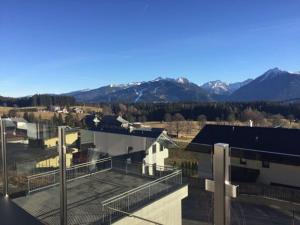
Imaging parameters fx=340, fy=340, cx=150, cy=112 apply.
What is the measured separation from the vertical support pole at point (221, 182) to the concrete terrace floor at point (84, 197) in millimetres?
3060

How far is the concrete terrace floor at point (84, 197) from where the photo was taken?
4.54 m

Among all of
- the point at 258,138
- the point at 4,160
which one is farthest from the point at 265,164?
the point at 4,160

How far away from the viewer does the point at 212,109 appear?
57125 millimetres

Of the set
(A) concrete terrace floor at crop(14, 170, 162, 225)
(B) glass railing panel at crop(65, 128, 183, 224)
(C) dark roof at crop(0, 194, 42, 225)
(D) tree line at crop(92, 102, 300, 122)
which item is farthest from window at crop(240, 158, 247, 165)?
(D) tree line at crop(92, 102, 300, 122)

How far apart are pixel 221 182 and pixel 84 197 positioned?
14.4 ft

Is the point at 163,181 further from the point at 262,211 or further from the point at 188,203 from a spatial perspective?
the point at 262,211

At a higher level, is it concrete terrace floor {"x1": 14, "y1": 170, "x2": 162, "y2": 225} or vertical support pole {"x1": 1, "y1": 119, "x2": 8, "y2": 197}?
vertical support pole {"x1": 1, "y1": 119, "x2": 8, "y2": 197}

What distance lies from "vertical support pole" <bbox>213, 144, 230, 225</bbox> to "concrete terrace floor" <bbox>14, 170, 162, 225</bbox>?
3060 millimetres

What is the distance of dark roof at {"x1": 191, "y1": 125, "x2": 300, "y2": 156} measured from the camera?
54.2ft

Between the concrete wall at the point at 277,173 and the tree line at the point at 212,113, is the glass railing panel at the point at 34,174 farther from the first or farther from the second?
the tree line at the point at 212,113

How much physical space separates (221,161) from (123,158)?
5.56 meters

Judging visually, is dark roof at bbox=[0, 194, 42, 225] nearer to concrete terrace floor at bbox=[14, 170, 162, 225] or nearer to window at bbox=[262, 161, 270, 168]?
concrete terrace floor at bbox=[14, 170, 162, 225]

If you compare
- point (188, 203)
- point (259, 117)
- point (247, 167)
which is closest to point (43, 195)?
point (188, 203)

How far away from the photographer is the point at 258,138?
17.7 metres
